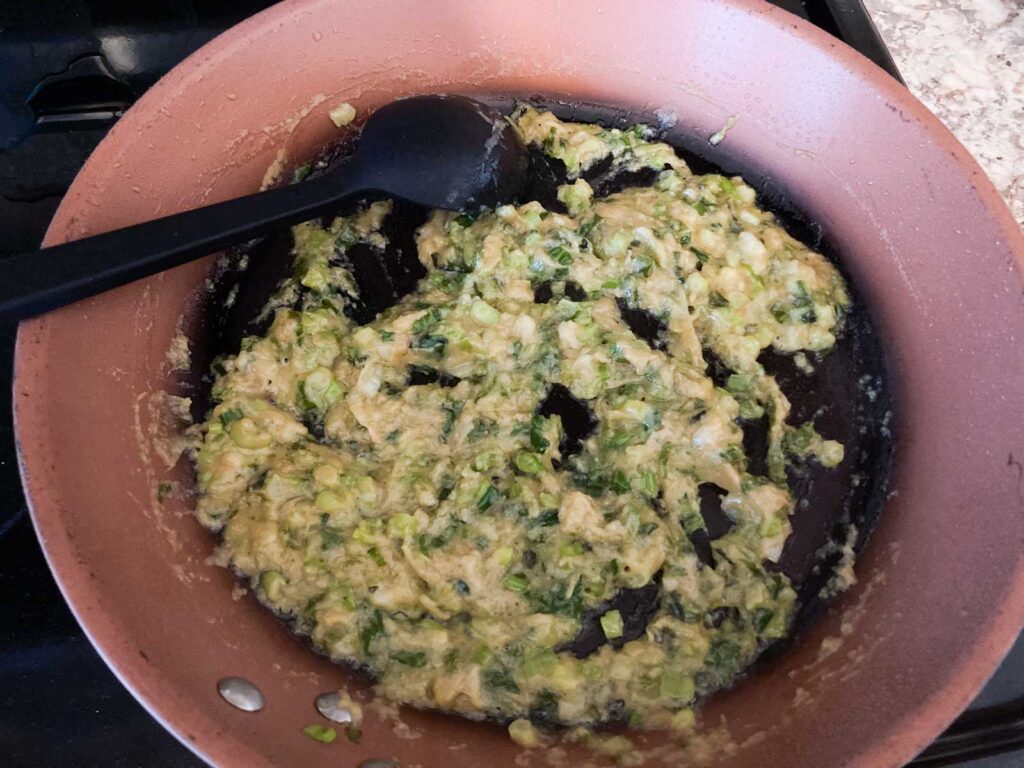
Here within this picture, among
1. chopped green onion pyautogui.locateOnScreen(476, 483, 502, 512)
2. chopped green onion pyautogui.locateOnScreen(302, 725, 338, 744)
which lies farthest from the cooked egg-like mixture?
chopped green onion pyautogui.locateOnScreen(302, 725, 338, 744)

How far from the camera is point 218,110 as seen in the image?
53.0 inches

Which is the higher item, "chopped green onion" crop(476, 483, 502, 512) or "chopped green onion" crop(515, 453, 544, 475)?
"chopped green onion" crop(515, 453, 544, 475)

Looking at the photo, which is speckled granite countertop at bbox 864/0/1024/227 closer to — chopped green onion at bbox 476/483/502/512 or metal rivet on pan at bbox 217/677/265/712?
chopped green onion at bbox 476/483/502/512

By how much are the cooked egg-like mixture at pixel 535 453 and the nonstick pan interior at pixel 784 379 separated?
0.07ft

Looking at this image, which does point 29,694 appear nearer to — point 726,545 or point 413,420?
point 413,420

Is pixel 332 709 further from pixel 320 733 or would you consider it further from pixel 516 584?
pixel 516 584

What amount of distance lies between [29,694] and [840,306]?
1563 mm

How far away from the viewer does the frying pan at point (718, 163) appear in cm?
103

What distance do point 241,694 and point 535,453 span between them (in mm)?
560

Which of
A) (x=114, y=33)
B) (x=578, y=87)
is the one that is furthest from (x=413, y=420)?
(x=114, y=33)

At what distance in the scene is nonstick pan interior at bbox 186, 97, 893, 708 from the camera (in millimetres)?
1301

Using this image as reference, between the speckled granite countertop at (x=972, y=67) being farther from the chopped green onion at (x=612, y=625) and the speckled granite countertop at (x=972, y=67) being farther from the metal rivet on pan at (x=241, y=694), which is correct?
the metal rivet on pan at (x=241, y=694)

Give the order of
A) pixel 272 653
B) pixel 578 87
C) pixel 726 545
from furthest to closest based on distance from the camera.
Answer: pixel 578 87 < pixel 726 545 < pixel 272 653

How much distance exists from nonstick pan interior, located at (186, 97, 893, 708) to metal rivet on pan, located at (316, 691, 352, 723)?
1.21 feet
